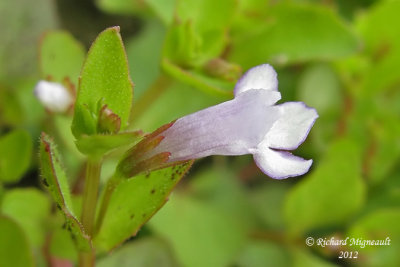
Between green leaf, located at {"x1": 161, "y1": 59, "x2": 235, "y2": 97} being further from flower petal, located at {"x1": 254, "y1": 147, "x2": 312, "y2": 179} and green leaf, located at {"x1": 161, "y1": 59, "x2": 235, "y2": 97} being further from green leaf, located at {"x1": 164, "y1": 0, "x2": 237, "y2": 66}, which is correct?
flower petal, located at {"x1": 254, "y1": 147, "x2": 312, "y2": 179}

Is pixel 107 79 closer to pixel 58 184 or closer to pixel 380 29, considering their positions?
pixel 58 184

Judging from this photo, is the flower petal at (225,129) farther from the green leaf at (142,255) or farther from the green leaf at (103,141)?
the green leaf at (142,255)

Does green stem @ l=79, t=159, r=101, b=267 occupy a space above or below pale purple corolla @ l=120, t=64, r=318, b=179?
below

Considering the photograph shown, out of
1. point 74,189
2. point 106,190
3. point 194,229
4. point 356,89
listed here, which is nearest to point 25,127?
point 74,189

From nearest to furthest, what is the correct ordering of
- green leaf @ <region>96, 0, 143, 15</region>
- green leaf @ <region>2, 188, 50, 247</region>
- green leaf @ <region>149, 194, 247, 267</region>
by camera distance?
green leaf @ <region>2, 188, 50, 247</region> < green leaf @ <region>149, 194, 247, 267</region> < green leaf @ <region>96, 0, 143, 15</region>

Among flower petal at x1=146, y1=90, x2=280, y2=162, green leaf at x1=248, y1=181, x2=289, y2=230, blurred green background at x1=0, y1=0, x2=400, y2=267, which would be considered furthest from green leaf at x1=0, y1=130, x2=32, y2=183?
green leaf at x1=248, y1=181, x2=289, y2=230
